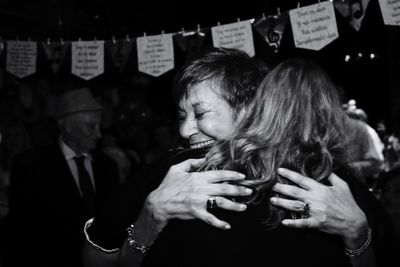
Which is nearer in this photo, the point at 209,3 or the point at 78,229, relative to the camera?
the point at 78,229

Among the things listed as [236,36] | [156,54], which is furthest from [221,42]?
[156,54]

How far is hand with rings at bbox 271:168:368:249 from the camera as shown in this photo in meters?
1.27

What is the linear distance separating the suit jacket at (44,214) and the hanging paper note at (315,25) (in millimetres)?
1939

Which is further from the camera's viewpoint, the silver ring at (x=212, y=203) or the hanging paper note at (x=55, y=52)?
the hanging paper note at (x=55, y=52)

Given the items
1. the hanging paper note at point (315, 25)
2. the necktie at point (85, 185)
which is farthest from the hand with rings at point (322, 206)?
the necktie at point (85, 185)

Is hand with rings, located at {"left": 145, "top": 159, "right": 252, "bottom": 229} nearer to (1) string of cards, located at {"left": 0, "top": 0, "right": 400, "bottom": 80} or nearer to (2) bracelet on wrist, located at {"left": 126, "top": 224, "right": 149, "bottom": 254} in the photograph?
(2) bracelet on wrist, located at {"left": 126, "top": 224, "right": 149, "bottom": 254}

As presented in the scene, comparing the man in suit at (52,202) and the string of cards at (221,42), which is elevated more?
the string of cards at (221,42)

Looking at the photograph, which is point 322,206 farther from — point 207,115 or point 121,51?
point 121,51

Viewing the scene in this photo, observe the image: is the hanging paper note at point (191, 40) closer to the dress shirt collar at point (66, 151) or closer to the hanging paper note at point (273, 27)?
the hanging paper note at point (273, 27)

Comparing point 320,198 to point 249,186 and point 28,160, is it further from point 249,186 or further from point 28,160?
point 28,160

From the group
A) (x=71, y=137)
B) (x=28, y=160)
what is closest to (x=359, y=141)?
(x=71, y=137)

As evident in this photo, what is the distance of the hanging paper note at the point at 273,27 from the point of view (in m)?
3.40

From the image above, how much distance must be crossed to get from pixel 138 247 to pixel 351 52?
12158 millimetres

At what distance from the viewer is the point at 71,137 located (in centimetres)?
348
